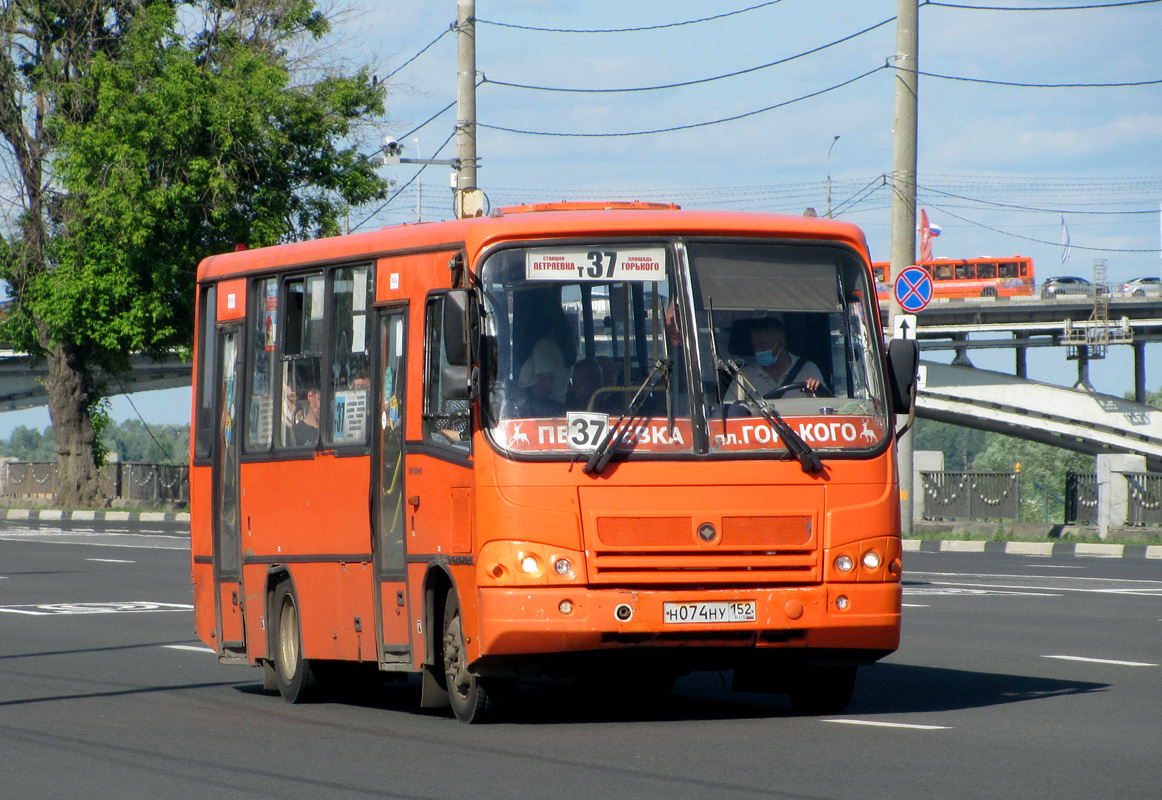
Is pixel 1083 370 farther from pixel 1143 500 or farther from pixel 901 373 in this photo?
pixel 901 373

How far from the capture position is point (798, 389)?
8.80 m

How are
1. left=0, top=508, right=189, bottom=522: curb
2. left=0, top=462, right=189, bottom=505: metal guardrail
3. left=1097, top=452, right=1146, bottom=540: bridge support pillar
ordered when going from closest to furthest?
1. left=1097, top=452, right=1146, bottom=540: bridge support pillar
2. left=0, top=508, right=189, bottom=522: curb
3. left=0, top=462, right=189, bottom=505: metal guardrail

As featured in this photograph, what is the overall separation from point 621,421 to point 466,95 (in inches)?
665

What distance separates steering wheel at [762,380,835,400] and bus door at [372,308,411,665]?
196cm

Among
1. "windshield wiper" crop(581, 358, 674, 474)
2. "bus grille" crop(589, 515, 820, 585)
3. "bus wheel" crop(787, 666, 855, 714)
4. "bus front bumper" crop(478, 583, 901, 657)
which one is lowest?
"bus wheel" crop(787, 666, 855, 714)

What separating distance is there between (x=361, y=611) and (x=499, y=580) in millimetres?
1779

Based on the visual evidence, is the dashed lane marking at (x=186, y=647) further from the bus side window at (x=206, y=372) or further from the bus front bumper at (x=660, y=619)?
the bus front bumper at (x=660, y=619)

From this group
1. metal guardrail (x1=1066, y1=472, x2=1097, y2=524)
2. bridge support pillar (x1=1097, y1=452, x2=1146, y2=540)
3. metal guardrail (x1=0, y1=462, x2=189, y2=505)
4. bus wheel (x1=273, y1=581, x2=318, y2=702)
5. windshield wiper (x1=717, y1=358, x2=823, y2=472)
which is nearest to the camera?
windshield wiper (x1=717, y1=358, x2=823, y2=472)

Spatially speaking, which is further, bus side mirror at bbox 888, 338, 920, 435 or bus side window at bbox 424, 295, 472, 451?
bus side mirror at bbox 888, 338, 920, 435

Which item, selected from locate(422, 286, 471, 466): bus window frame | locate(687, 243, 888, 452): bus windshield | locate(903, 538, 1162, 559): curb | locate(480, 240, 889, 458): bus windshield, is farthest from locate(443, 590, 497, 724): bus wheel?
locate(903, 538, 1162, 559): curb

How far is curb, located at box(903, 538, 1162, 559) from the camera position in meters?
28.6

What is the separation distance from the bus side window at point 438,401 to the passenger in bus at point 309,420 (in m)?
1.39

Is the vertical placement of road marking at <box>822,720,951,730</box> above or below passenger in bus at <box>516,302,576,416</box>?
below

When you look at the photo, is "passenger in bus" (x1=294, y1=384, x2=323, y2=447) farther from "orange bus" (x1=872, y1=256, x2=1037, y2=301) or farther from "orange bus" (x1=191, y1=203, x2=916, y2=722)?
"orange bus" (x1=872, y1=256, x2=1037, y2=301)
